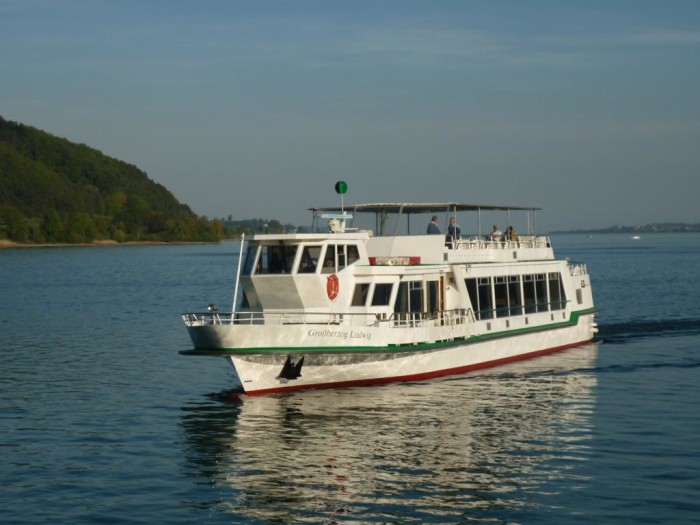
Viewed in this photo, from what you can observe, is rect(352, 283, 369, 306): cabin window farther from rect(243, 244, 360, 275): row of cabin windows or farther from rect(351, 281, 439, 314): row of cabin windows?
rect(243, 244, 360, 275): row of cabin windows

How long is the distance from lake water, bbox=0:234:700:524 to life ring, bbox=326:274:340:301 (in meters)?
2.90

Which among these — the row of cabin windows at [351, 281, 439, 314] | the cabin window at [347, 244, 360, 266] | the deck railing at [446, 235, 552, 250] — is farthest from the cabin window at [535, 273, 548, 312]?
the cabin window at [347, 244, 360, 266]

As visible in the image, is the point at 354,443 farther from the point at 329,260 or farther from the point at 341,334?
the point at 329,260

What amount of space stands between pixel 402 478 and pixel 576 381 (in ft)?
47.1

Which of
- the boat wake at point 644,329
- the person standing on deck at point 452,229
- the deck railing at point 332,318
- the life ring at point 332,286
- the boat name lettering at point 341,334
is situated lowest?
the boat wake at point 644,329

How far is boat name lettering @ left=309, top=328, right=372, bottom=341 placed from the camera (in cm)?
3098

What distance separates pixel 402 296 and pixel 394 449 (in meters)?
9.61

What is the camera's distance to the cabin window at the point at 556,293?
43344mm

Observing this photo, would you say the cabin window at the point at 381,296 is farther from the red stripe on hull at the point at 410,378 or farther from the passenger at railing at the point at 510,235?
the passenger at railing at the point at 510,235

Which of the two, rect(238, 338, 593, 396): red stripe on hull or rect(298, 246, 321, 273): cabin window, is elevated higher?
rect(298, 246, 321, 273): cabin window

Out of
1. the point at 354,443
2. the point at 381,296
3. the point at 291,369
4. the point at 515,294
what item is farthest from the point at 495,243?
the point at 354,443

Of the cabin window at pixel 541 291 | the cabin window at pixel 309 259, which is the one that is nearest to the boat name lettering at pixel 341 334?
the cabin window at pixel 309 259

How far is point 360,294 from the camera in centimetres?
3378

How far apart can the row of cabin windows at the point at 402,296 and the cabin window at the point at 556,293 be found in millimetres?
9048
